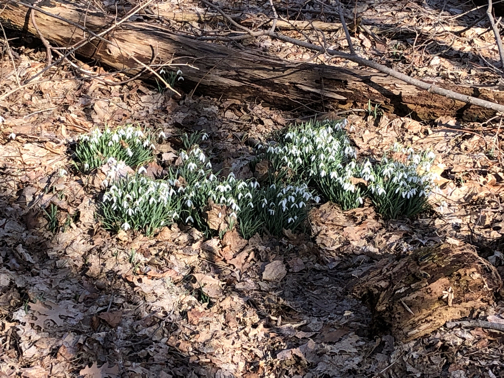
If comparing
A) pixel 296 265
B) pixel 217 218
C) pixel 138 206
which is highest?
pixel 138 206

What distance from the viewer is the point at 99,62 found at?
568 centimetres

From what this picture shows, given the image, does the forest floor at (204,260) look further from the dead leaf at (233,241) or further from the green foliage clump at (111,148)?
the green foliage clump at (111,148)

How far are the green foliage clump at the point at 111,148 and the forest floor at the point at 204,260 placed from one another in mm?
124

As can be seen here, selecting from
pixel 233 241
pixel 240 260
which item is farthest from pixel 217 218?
pixel 240 260

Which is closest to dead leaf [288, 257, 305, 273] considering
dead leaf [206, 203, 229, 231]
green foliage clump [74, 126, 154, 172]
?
dead leaf [206, 203, 229, 231]

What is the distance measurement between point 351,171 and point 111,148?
188 centimetres

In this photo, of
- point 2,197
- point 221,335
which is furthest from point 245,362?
point 2,197

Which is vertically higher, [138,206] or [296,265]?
[138,206]

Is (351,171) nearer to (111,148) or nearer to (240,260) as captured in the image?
(240,260)

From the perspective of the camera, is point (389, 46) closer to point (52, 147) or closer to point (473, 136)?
point (473, 136)

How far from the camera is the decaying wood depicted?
292cm

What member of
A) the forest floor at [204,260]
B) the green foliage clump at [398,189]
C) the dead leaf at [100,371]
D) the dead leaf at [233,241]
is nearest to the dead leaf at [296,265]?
the forest floor at [204,260]

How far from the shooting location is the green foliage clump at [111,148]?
14.0 feet

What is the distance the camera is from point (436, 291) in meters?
2.92
